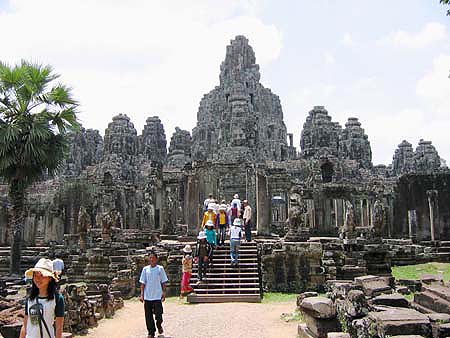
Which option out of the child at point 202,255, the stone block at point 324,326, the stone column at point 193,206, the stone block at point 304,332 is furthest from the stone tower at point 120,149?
the stone block at point 324,326

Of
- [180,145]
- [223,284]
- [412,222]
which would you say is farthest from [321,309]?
[180,145]

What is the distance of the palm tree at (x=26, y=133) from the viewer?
15141 mm

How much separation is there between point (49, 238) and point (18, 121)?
50.4 ft

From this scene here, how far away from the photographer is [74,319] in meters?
8.73

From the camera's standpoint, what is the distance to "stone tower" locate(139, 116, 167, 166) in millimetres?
59119

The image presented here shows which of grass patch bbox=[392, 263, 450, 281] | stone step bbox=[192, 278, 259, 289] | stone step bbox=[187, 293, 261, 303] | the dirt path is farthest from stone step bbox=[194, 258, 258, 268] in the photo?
grass patch bbox=[392, 263, 450, 281]

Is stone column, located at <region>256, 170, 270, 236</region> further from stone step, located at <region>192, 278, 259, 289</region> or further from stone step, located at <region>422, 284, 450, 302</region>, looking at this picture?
stone step, located at <region>422, 284, 450, 302</region>

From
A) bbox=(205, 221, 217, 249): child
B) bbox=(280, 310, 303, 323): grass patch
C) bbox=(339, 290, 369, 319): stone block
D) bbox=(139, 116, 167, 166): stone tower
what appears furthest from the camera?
bbox=(139, 116, 167, 166): stone tower

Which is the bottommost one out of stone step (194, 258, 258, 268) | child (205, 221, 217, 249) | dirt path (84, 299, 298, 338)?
dirt path (84, 299, 298, 338)

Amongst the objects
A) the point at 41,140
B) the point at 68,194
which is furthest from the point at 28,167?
the point at 68,194

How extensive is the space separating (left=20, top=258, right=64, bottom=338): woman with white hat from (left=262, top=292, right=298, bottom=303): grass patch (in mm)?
7791

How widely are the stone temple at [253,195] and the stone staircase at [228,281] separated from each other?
90 cm

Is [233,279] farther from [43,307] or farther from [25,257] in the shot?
[25,257]

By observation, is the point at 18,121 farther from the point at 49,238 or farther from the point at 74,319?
the point at 49,238
